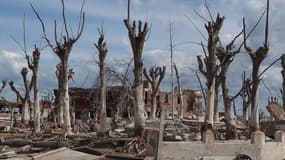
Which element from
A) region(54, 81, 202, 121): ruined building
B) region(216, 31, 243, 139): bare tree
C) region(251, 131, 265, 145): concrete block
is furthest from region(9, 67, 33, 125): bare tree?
region(251, 131, 265, 145): concrete block

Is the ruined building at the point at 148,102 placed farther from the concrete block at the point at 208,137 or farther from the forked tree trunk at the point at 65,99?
the concrete block at the point at 208,137

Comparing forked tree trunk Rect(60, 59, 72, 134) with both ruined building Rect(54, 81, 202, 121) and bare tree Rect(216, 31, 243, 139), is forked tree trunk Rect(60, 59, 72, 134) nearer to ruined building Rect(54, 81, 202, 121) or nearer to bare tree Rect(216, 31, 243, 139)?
bare tree Rect(216, 31, 243, 139)

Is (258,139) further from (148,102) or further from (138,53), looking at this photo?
(148,102)

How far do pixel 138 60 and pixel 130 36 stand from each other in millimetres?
1304

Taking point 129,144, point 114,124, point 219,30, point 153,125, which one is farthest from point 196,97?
point 129,144

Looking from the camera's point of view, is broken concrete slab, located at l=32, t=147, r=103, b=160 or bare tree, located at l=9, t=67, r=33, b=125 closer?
broken concrete slab, located at l=32, t=147, r=103, b=160

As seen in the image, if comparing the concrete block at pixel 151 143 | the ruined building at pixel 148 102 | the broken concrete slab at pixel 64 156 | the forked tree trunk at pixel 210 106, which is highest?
the ruined building at pixel 148 102

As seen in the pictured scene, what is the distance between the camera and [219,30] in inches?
1186

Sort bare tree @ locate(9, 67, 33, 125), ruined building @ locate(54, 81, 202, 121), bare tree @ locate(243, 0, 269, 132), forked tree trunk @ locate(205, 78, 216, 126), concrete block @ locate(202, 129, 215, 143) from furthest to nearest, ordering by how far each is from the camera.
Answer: ruined building @ locate(54, 81, 202, 121), bare tree @ locate(9, 67, 33, 125), bare tree @ locate(243, 0, 269, 132), forked tree trunk @ locate(205, 78, 216, 126), concrete block @ locate(202, 129, 215, 143)

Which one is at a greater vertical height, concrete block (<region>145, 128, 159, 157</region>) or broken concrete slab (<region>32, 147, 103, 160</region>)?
concrete block (<region>145, 128, 159, 157</region>)

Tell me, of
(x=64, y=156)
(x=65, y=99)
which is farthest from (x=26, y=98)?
(x=64, y=156)

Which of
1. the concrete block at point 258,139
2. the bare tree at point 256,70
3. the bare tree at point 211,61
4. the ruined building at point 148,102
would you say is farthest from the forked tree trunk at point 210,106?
the ruined building at point 148,102

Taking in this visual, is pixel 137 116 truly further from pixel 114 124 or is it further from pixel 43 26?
pixel 114 124

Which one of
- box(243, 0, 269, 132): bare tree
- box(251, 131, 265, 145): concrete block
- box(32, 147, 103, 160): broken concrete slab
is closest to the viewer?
box(32, 147, 103, 160): broken concrete slab
